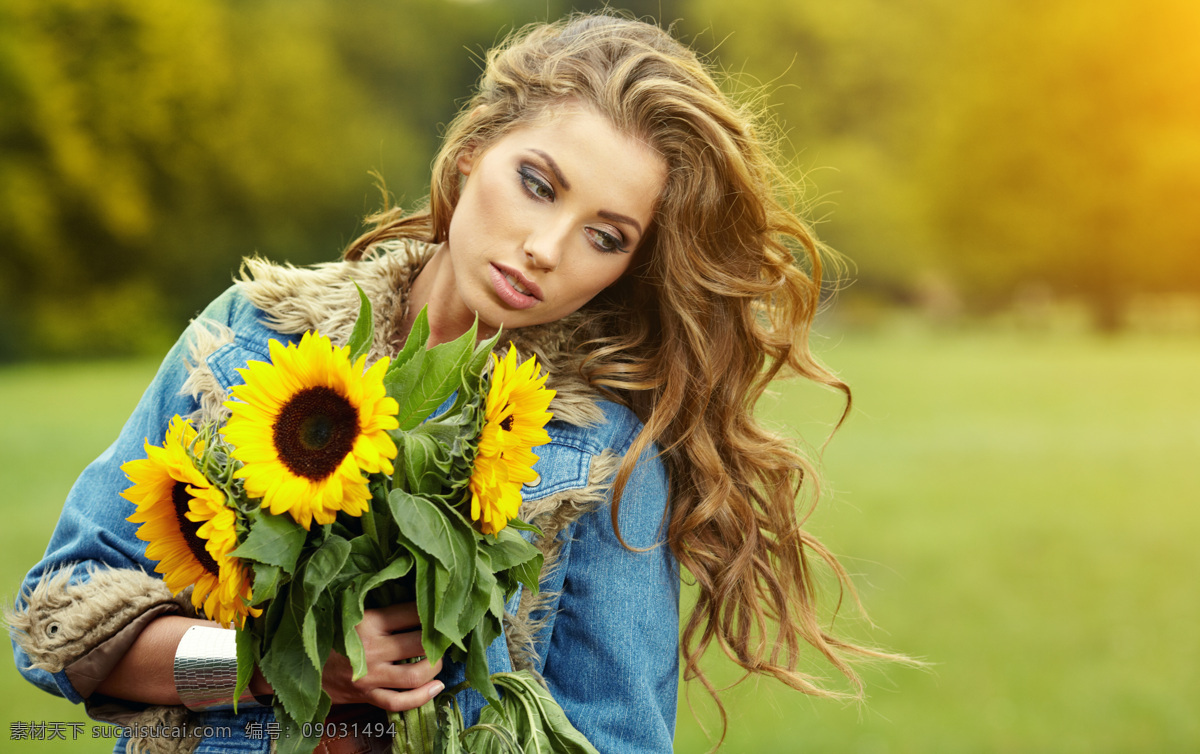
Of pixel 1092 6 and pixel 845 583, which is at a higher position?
pixel 1092 6

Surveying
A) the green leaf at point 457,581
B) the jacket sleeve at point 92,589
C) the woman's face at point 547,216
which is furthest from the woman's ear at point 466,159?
the green leaf at point 457,581

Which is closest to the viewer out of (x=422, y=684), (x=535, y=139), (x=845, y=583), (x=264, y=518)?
(x=264, y=518)

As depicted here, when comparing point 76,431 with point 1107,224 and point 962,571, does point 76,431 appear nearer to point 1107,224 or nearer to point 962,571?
point 962,571

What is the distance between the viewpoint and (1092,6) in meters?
29.3

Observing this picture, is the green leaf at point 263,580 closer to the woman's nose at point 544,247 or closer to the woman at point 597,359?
the woman at point 597,359

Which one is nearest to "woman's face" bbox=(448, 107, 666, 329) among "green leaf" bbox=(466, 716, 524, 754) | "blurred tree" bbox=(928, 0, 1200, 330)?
"green leaf" bbox=(466, 716, 524, 754)

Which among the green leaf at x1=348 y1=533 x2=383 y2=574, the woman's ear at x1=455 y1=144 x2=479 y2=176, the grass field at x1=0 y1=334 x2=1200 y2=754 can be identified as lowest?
the green leaf at x1=348 y1=533 x2=383 y2=574

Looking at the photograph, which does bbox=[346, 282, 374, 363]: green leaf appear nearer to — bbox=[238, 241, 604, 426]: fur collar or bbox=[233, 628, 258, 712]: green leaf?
bbox=[233, 628, 258, 712]: green leaf

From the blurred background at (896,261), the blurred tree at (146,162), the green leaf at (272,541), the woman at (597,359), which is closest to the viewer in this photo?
the green leaf at (272,541)

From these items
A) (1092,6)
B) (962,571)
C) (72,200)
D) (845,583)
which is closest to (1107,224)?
(1092,6)

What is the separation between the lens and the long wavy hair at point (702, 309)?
224 cm

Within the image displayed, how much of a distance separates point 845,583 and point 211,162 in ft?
74.0

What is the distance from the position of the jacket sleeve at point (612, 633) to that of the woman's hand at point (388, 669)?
498mm

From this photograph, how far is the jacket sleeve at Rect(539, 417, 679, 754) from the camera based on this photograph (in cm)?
206
